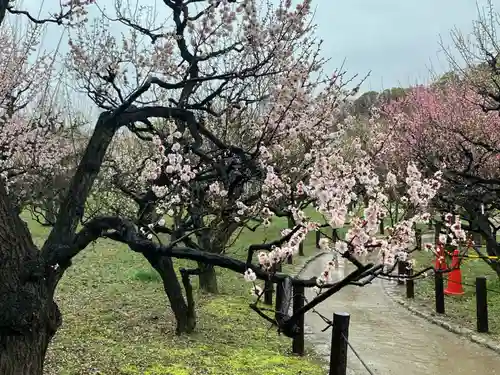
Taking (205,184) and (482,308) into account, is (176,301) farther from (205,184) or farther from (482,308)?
(482,308)

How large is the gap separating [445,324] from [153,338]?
6.56 metres

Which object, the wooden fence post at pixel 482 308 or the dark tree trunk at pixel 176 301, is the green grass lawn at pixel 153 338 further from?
the wooden fence post at pixel 482 308

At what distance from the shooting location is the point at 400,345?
402 inches

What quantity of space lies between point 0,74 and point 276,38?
8.46 metres

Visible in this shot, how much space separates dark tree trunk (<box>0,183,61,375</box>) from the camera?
4.74 meters

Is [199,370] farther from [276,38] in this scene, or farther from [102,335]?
[276,38]

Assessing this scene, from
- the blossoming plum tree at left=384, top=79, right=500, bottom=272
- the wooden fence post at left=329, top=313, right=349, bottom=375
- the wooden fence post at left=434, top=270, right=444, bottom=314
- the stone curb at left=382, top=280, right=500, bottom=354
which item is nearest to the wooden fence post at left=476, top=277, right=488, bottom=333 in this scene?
the stone curb at left=382, top=280, right=500, bottom=354

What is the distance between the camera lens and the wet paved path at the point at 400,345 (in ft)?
28.7

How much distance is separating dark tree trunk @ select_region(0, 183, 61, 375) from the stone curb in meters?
8.08

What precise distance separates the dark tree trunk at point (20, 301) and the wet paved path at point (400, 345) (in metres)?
3.40

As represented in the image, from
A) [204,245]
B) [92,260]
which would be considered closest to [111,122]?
[204,245]

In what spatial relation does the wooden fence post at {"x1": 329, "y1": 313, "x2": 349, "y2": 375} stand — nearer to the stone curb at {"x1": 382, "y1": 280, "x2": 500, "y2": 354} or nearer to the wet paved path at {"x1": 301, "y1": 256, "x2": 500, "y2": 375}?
the wet paved path at {"x1": 301, "y1": 256, "x2": 500, "y2": 375}

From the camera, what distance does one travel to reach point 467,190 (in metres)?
12.1

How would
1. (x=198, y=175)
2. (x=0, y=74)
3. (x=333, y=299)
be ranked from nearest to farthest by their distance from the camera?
1. (x=198, y=175)
2. (x=0, y=74)
3. (x=333, y=299)
